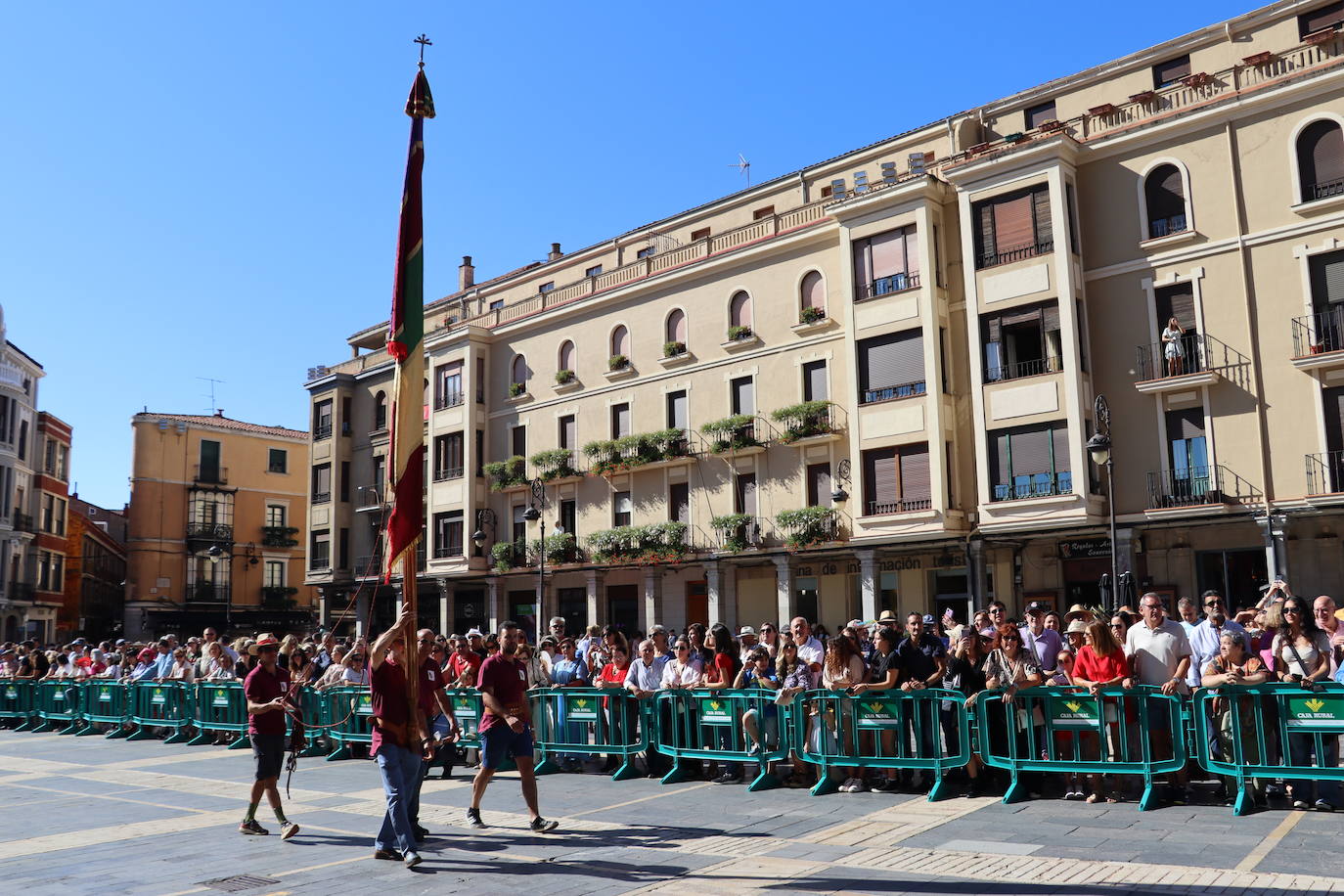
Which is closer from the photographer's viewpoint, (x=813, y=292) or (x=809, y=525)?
(x=809, y=525)

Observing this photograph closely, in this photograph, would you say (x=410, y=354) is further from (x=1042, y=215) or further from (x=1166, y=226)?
(x=1166, y=226)

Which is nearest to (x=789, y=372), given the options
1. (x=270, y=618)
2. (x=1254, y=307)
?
(x=1254, y=307)

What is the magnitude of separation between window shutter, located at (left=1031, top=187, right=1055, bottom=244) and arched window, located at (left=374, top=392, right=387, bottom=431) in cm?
2788

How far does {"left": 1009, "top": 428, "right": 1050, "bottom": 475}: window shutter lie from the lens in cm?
2672

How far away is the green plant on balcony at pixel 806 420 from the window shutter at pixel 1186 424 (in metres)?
8.49

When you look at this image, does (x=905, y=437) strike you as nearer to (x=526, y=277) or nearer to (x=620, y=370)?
(x=620, y=370)

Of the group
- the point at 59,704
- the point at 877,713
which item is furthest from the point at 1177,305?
the point at 59,704

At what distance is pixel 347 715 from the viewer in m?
16.9

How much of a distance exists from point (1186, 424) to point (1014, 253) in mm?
5545

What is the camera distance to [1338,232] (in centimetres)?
2406

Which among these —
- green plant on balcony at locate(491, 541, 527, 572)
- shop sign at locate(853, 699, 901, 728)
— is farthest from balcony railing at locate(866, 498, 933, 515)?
shop sign at locate(853, 699, 901, 728)

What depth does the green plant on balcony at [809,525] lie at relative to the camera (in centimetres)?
3053

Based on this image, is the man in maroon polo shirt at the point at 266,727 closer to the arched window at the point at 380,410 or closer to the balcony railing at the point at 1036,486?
the balcony railing at the point at 1036,486

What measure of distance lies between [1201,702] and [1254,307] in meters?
17.6
